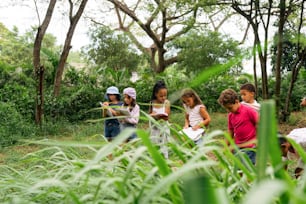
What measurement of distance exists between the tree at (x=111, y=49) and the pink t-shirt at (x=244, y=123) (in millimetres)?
15951

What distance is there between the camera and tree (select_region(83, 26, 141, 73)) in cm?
1968

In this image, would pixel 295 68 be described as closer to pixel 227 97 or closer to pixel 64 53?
pixel 64 53

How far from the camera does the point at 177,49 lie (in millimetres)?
19609

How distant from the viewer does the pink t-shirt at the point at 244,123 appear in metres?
3.61

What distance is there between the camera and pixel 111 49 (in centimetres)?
2023

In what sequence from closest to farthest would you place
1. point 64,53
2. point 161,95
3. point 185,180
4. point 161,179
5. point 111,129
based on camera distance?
point 185,180, point 161,179, point 161,95, point 111,129, point 64,53

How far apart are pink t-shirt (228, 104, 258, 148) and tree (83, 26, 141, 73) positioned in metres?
16.0

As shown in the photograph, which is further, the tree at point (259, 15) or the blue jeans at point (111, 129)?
the tree at point (259, 15)

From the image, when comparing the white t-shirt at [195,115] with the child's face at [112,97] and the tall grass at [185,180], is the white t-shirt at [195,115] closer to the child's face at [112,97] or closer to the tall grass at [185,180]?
the child's face at [112,97]

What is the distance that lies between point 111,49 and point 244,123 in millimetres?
16983

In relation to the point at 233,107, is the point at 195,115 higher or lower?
lower

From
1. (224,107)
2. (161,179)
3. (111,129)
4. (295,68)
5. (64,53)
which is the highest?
(64,53)

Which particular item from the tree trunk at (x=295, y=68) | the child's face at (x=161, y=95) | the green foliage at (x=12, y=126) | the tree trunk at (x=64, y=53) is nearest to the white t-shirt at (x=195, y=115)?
the child's face at (x=161, y=95)

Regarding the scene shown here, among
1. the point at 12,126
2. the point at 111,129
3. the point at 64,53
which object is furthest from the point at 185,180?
the point at 64,53
